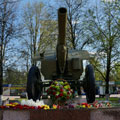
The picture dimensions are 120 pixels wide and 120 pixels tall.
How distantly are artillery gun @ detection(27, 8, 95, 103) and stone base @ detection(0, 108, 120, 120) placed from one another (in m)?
3.99

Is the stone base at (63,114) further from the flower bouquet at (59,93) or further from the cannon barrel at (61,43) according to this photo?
the cannon barrel at (61,43)

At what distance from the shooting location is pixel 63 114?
13.0 ft

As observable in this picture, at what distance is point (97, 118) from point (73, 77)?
5470mm

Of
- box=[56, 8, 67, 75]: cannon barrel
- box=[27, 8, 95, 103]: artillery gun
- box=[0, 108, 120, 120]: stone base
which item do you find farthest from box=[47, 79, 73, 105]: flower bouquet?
box=[0, 108, 120, 120]: stone base

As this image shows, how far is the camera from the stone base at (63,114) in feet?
12.9

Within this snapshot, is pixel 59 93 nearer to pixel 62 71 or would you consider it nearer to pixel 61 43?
pixel 61 43

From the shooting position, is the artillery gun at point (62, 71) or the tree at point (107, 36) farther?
the tree at point (107, 36)

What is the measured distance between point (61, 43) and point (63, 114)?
14.1ft

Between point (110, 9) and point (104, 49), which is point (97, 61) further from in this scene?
point (110, 9)

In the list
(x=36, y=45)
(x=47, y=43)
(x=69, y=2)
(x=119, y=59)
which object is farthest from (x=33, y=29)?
(x=119, y=59)

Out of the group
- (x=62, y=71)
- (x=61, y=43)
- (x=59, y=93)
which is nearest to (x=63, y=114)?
(x=59, y=93)

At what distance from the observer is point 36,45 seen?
24.7 meters

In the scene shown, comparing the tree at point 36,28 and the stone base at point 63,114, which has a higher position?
the tree at point 36,28

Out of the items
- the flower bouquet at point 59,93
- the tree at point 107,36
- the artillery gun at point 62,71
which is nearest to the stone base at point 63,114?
the flower bouquet at point 59,93
